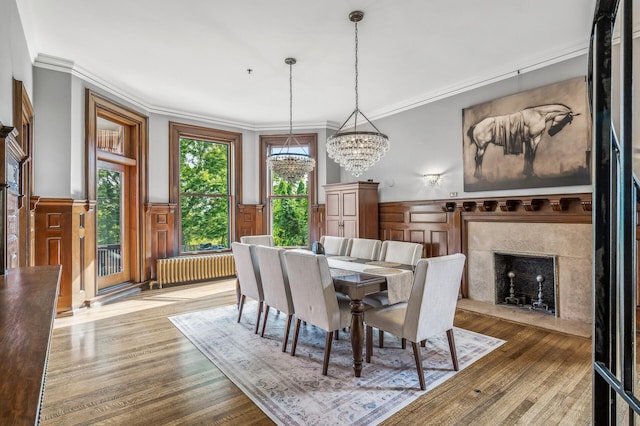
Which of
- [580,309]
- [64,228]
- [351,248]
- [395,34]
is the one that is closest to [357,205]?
[351,248]

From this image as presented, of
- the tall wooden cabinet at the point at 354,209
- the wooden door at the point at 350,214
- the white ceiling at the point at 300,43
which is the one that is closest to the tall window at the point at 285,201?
the tall wooden cabinet at the point at 354,209

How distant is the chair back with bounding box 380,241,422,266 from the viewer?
3578 millimetres

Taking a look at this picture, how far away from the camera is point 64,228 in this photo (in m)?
4.02

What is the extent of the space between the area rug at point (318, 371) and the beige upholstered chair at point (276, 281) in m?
0.33

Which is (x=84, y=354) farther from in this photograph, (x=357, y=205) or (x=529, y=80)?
(x=529, y=80)

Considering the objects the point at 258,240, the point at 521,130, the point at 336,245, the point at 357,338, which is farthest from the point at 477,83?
the point at 357,338

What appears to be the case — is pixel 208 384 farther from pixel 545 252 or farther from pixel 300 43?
pixel 545 252

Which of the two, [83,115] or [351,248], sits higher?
[83,115]

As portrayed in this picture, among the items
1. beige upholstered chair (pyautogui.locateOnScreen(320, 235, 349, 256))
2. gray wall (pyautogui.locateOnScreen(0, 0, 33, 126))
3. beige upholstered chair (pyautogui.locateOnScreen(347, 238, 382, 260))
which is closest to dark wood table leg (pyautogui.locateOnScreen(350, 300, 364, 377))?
beige upholstered chair (pyautogui.locateOnScreen(347, 238, 382, 260))

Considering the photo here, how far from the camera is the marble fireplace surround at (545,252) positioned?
3.61 metres

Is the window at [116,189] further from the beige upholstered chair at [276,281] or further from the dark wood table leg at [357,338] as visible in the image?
the dark wood table leg at [357,338]

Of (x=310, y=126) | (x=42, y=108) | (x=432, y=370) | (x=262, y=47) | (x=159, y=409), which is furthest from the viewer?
(x=310, y=126)

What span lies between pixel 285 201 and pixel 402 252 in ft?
11.2

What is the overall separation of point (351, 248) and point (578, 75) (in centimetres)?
310
